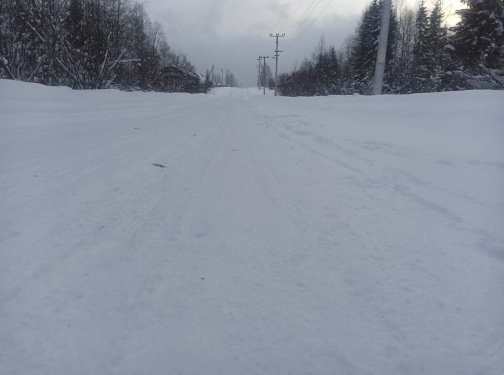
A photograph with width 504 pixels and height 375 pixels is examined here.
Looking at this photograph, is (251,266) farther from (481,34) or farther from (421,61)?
(421,61)

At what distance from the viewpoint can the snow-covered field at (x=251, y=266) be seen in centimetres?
137

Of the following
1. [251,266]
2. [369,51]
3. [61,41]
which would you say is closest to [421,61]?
[369,51]

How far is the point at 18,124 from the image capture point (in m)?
6.32

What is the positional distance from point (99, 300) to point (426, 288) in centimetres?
178

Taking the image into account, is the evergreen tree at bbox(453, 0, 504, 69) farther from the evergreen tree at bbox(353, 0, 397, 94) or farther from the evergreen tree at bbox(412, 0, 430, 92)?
the evergreen tree at bbox(353, 0, 397, 94)

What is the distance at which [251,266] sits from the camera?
199 centimetres

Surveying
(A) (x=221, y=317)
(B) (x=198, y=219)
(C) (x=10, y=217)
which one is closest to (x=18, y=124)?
(C) (x=10, y=217)

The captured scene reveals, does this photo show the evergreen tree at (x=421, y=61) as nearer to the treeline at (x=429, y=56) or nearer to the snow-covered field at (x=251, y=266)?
the treeline at (x=429, y=56)

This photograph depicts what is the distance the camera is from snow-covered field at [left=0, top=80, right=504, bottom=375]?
137 cm

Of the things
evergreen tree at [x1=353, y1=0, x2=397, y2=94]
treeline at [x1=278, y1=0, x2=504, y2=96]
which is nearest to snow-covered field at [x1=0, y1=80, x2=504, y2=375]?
treeline at [x1=278, y1=0, x2=504, y2=96]

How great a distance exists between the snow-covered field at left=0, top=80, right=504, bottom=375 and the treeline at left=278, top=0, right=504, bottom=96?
20.1 meters

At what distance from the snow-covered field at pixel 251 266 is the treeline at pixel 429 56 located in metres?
20.1

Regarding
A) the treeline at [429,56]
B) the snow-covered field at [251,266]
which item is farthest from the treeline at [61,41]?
the treeline at [429,56]

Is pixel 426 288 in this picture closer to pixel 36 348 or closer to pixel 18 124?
pixel 36 348
